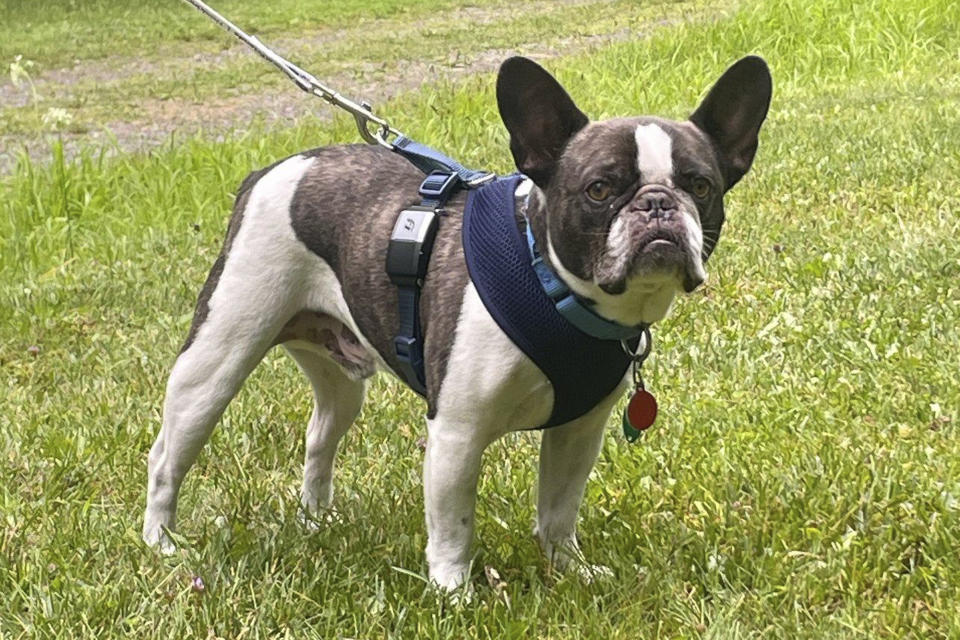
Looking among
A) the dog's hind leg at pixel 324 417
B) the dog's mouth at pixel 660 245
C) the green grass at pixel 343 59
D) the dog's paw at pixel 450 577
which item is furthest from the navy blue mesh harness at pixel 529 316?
the green grass at pixel 343 59

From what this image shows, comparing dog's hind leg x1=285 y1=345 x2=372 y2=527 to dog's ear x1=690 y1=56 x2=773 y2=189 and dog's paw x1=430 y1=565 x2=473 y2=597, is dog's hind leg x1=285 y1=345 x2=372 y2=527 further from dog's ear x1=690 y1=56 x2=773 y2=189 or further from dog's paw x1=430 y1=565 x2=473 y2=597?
dog's ear x1=690 y1=56 x2=773 y2=189

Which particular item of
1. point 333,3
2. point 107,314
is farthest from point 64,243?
point 333,3

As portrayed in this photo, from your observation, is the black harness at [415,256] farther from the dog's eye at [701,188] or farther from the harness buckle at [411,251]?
the dog's eye at [701,188]

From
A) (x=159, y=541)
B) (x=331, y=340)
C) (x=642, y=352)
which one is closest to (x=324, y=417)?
(x=331, y=340)

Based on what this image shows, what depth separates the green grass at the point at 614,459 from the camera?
3148mm

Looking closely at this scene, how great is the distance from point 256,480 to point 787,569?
1.72 metres

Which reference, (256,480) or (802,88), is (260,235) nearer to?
(256,480)

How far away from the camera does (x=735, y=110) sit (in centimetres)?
307

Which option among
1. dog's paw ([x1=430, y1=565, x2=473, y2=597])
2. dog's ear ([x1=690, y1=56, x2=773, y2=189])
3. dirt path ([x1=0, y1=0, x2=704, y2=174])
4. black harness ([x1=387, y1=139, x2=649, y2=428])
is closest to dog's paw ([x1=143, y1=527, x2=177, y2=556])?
dog's paw ([x1=430, y1=565, x2=473, y2=597])

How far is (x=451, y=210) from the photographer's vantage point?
3330mm

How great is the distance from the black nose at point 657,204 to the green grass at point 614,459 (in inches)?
36.0

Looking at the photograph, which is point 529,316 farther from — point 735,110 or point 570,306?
point 735,110

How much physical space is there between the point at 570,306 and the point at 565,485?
652mm

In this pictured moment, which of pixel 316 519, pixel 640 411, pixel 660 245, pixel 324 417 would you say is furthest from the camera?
pixel 324 417
